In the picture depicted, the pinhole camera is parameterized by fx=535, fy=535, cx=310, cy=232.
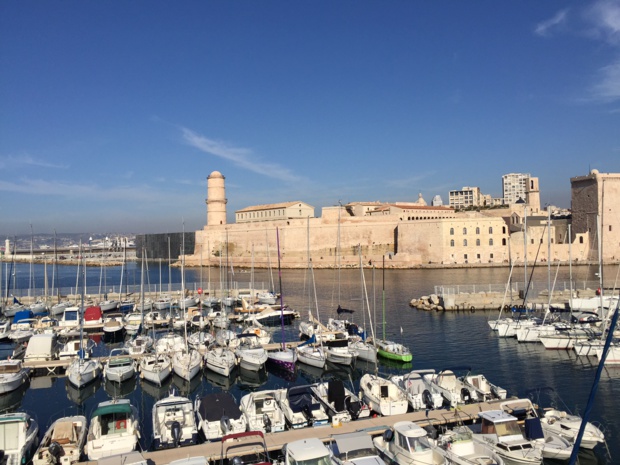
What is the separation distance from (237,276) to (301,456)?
125 feet

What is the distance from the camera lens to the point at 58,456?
8125mm

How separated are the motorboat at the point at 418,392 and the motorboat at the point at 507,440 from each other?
1466 millimetres

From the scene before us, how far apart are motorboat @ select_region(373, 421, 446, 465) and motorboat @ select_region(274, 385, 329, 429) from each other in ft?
5.52

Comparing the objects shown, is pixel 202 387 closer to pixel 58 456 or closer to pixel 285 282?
pixel 58 456

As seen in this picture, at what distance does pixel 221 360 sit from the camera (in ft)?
45.8

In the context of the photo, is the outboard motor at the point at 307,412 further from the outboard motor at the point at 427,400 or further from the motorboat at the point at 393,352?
the motorboat at the point at 393,352

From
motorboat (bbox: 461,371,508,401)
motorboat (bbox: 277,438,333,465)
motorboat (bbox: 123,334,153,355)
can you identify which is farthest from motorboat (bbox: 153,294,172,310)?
motorboat (bbox: 277,438,333,465)

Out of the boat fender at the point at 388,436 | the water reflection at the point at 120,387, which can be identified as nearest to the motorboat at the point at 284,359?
the water reflection at the point at 120,387

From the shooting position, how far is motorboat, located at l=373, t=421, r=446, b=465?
Result: 25.5ft

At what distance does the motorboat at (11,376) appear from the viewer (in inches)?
508

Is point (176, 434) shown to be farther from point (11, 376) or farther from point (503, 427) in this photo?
point (11, 376)

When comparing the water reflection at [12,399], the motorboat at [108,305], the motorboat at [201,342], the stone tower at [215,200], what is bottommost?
the water reflection at [12,399]

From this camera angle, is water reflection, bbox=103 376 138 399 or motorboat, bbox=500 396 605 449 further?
water reflection, bbox=103 376 138 399

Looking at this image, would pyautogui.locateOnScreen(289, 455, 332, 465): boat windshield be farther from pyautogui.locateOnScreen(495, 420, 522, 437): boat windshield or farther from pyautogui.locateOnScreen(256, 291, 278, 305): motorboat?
pyautogui.locateOnScreen(256, 291, 278, 305): motorboat
